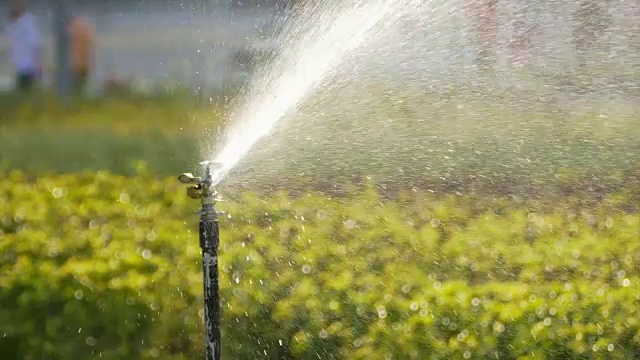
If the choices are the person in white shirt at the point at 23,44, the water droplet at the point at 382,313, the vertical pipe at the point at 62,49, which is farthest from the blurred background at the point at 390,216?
the vertical pipe at the point at 62,49

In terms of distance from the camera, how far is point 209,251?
3.39 m

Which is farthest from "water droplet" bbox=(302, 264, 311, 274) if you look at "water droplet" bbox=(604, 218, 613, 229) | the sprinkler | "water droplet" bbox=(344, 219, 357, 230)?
the sprinkler

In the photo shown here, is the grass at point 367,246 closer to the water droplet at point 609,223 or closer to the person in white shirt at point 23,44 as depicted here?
the water droplet at point 609,223

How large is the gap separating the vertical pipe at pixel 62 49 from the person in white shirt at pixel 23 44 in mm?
288

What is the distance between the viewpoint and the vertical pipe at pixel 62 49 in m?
14.6

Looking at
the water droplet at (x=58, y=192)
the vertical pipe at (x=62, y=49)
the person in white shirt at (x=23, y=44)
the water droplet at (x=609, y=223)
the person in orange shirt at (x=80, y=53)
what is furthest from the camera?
the person in orange shirt at (x=80, y=53)

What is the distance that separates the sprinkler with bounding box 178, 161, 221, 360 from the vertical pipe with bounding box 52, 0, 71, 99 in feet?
37.0

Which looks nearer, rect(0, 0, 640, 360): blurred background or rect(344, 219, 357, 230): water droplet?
rect(0, 0, 640, 360): blurred background

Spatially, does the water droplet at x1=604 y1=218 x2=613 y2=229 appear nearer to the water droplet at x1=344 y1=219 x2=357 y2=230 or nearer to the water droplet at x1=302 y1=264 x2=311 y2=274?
the water droplet at x1=344 y1=219 x2=357 y2=230

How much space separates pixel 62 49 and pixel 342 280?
417 inches

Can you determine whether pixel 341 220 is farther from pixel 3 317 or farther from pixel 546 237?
pixel 3 317

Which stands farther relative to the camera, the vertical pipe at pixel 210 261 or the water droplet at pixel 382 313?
the water droplet at pixel 382 313

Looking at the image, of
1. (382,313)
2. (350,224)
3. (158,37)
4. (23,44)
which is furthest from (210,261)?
(158,37)

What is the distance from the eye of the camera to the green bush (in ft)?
14.9
